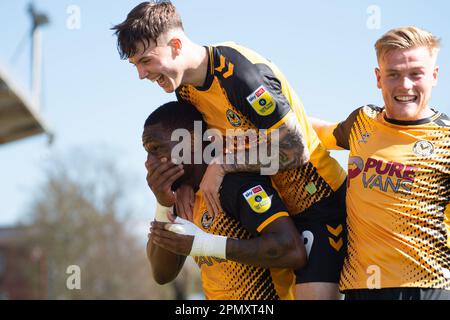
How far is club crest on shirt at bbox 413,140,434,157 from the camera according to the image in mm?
4922

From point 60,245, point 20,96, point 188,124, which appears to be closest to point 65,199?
point 60,245

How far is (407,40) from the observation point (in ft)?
16.4

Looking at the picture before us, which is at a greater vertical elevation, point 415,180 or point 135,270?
point 415,180

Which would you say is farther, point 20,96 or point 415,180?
point 20,96

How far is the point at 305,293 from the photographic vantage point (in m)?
5.29

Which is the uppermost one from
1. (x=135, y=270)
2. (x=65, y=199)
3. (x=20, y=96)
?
(x=20, y=96)

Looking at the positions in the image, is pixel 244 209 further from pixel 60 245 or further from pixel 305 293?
pixel 60 245

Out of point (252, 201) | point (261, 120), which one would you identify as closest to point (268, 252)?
point (252, 201)

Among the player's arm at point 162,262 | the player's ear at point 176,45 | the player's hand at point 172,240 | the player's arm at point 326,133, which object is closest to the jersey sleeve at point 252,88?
the player's ear at point 176,45

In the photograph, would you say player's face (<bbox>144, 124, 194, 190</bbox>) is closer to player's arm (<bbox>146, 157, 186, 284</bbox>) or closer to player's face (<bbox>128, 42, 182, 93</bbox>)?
player's arm (<bbox>146, 157, 186, 284</bbox>)

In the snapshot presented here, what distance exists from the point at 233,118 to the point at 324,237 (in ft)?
3.57

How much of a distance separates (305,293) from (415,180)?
1127 millimetres

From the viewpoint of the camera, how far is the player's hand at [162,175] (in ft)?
18.2
